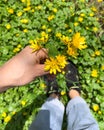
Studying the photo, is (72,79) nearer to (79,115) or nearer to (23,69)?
(79,115)

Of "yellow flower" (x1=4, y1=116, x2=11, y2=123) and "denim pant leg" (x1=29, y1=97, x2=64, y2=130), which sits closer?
"denim pant leg" (x1=29, y1=97, x2=64, y2=130)

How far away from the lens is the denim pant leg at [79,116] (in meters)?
2.28

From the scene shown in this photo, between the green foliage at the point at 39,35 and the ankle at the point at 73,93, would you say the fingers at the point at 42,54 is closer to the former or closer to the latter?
the green foliage at the point at 39,35

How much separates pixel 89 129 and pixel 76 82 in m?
0.48

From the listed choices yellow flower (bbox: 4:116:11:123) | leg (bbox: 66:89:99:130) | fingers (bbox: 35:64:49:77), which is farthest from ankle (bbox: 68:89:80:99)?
fingers (bbox: 35:64:49:77)

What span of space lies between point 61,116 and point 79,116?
148 millimetres

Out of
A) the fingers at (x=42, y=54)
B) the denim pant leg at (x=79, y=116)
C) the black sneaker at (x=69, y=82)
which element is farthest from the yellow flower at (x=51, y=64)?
the black sneaker at (x=69, y=82)

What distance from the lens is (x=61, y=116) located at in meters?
2.42

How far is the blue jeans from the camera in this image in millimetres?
2295

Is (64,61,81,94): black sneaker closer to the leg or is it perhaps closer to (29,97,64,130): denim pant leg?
the leg

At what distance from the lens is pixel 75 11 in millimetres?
3068

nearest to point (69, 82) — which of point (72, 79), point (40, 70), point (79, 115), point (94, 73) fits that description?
point (72, 79)

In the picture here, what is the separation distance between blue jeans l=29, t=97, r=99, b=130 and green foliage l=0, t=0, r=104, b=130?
0.57 feet

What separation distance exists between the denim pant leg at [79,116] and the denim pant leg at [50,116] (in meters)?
0.07
